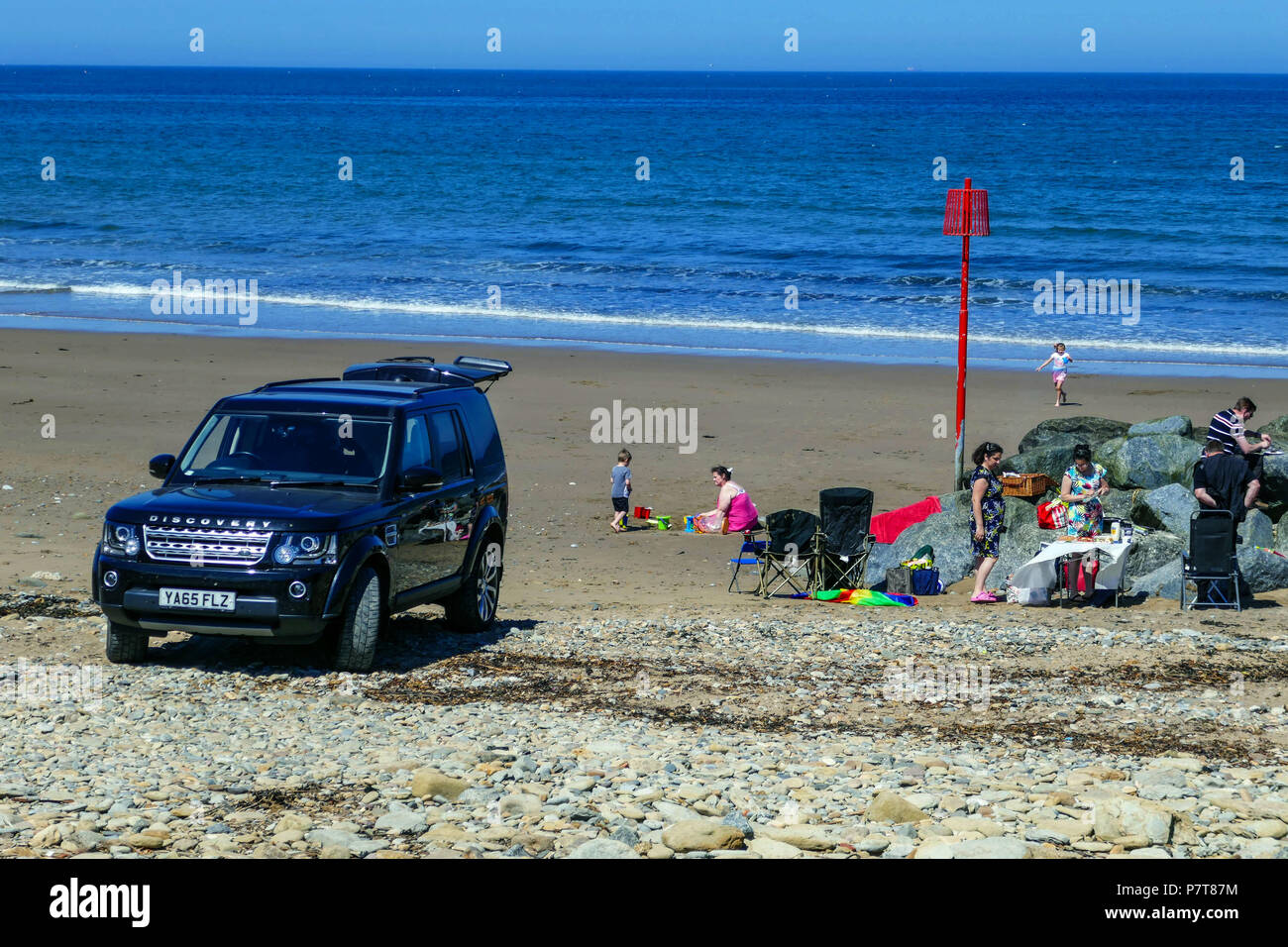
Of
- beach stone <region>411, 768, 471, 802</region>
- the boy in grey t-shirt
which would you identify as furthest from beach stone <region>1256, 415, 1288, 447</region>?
beach stone <region>411, 768, 471, 802</region>

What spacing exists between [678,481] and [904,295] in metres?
22.3

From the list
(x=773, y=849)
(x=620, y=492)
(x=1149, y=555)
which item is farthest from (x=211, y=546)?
(x=1149, y=555)

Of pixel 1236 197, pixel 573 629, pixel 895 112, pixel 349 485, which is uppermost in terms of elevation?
pixel 895 112

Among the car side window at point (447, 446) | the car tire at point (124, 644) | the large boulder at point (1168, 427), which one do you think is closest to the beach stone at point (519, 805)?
the car tire at point (124, 644)

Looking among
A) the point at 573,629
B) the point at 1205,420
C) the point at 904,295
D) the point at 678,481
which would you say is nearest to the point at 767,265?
the point at 904,295

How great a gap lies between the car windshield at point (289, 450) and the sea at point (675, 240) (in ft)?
69.6

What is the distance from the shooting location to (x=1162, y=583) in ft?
43.3

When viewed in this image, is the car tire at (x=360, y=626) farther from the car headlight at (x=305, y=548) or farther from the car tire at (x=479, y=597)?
the car tire at (x=479, y=597)

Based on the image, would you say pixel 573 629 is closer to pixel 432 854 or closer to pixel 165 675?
pixel 165 675

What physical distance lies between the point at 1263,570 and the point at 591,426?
40.5 feet

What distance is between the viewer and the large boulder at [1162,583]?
1309cm

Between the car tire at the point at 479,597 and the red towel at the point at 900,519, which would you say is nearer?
the car tire at the point at 479,597

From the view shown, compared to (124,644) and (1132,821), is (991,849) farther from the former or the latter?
(124,644)

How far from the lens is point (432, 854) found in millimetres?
6012
